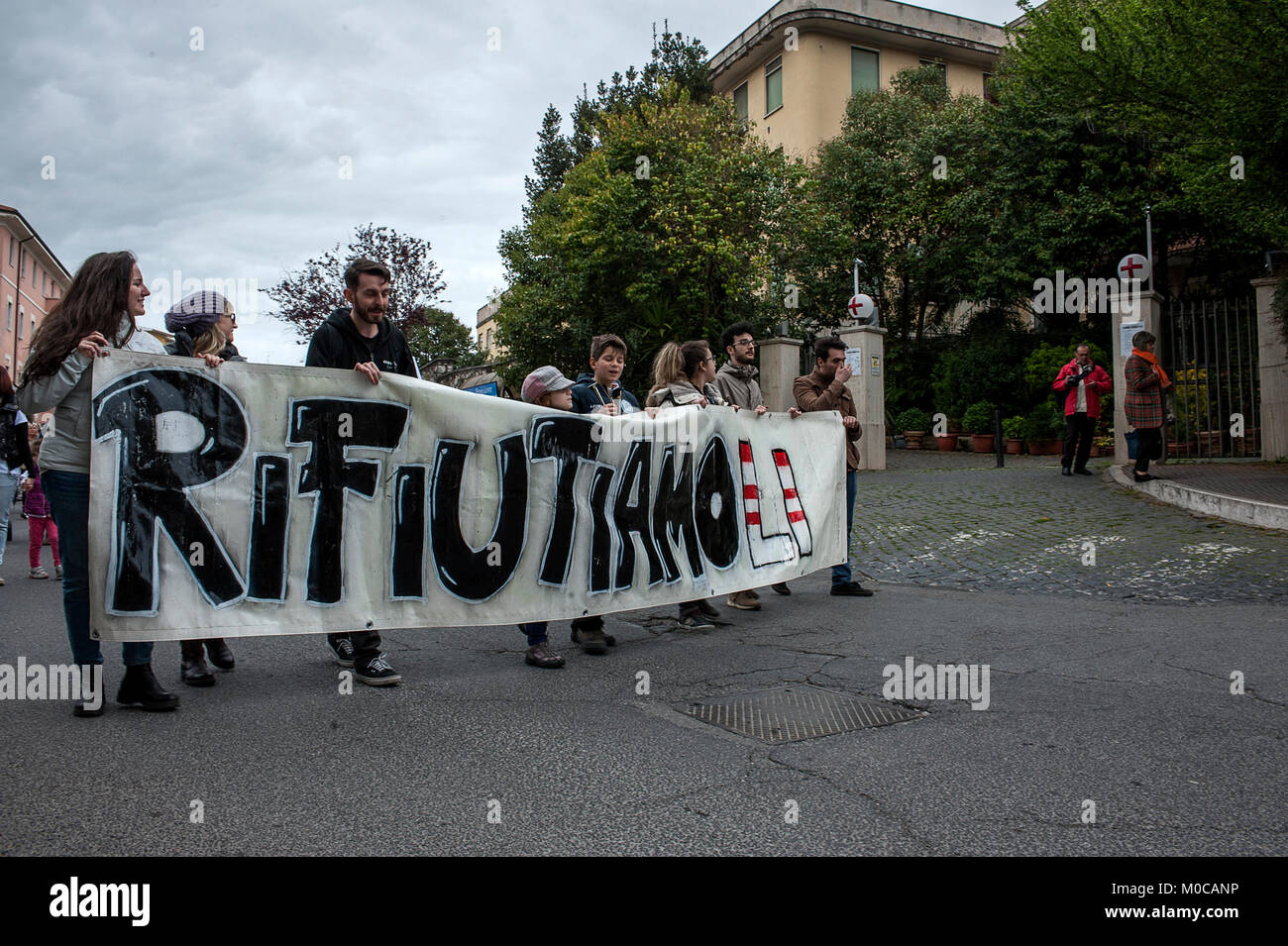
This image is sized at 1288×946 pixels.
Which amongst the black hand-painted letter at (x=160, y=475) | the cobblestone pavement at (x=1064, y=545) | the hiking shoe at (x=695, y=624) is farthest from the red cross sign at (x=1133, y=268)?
the black hand-painted letter at (x=160, y=475)

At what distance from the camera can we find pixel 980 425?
885 inches

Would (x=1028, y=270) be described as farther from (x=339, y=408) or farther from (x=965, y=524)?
(x=339, y=408)

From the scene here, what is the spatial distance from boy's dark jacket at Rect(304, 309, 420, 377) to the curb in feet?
27.0

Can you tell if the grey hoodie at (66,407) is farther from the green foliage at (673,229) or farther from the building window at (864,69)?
the building window at (864,69)

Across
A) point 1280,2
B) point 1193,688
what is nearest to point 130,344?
point 1193,688

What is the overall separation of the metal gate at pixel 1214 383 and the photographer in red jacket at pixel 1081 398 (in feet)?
7.55

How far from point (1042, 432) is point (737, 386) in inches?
623

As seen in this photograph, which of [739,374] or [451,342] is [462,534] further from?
[451,342]

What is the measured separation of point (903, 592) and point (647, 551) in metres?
2.46

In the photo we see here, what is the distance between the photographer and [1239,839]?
2.78 meters

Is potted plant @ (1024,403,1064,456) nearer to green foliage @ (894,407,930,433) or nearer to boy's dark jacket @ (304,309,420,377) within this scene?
green foliage @ (894,407,930,433)

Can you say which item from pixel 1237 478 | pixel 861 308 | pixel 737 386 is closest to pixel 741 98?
pixel 861 308

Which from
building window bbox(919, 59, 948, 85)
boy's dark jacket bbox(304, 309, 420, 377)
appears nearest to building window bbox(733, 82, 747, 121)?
building window bbox(919, 59, 948, 85)

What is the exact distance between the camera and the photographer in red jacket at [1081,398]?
13.6m
